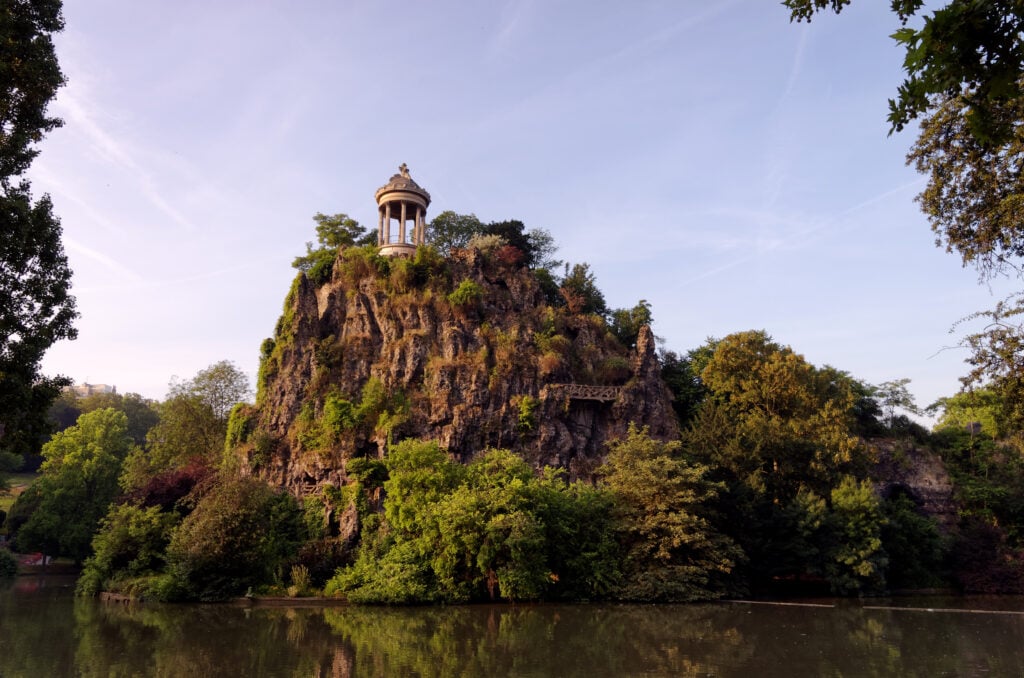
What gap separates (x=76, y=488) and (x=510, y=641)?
3720 cm

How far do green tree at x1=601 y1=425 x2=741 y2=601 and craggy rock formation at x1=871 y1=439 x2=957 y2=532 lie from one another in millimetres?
14135

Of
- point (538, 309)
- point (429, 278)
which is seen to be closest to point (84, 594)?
point (429, 278)

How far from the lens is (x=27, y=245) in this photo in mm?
12633

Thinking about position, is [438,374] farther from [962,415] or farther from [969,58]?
[962,415]

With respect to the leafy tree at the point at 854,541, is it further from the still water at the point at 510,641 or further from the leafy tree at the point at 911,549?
the still water at the point at 510,641

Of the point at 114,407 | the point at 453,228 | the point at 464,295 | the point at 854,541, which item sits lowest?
the point at 854,541

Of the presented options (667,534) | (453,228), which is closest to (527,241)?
(453,228)

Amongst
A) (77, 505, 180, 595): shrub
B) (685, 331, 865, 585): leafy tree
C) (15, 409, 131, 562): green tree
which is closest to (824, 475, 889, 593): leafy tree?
(685, 331, 865, 585): leafy tree

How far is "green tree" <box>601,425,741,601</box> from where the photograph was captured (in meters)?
22.1

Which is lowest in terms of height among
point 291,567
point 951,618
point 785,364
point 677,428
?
point 951,618

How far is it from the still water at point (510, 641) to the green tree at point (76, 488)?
18.6m

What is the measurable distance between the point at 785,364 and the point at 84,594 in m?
32.0

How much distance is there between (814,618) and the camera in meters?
19.1

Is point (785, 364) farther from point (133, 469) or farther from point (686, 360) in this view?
point (133, 469)
